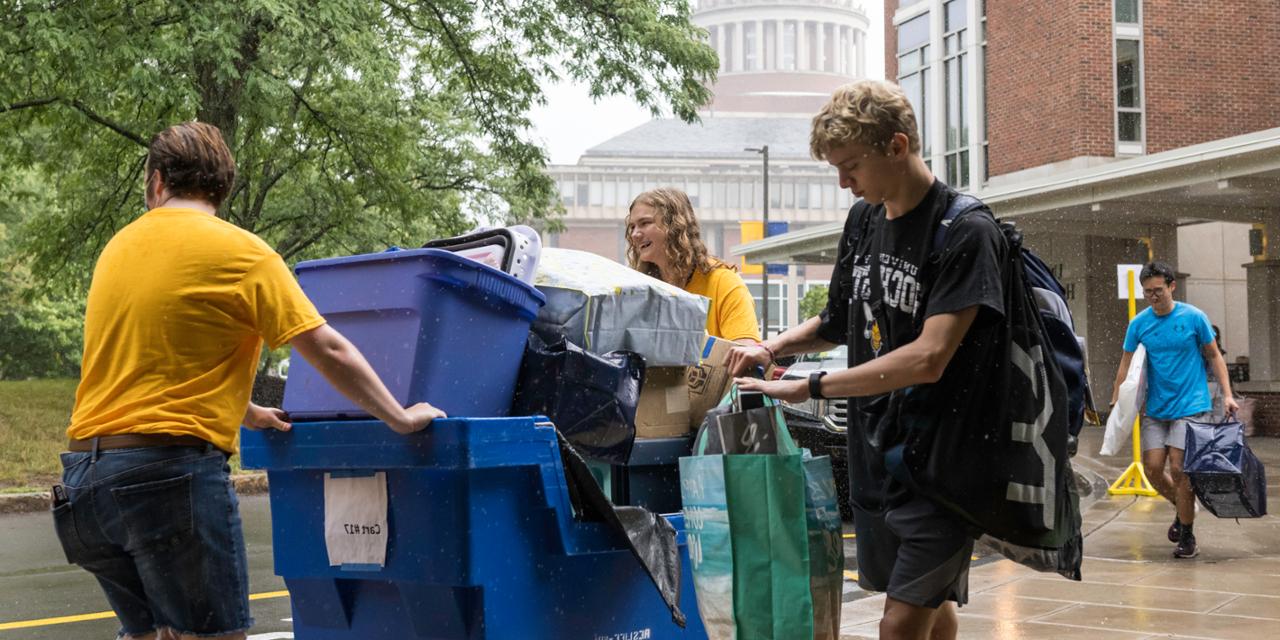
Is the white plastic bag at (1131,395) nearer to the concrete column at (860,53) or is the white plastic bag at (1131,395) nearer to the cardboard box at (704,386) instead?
the cardboard box at (704,386)

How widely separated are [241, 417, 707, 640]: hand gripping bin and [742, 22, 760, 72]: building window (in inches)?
7150

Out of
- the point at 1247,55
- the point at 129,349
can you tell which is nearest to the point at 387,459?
the point at 129,349

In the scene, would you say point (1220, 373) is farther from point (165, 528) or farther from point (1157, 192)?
point (1157, 192)

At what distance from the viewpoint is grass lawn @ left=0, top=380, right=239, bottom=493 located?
16.6 m

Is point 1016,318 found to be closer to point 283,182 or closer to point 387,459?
point 387,459

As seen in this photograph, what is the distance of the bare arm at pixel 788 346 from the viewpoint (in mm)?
4023

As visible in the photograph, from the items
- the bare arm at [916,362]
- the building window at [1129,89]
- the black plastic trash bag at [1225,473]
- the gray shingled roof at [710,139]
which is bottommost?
the black plastic trash bag at [1225,473]

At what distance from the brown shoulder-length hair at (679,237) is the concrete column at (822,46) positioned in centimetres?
18241

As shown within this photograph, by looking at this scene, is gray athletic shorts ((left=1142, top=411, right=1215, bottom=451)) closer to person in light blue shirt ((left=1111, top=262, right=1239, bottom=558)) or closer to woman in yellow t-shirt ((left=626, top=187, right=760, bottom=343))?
person in light blue shirt ((left=1111, top=262, right=1239, bottom=558))

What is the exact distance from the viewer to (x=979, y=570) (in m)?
8.58

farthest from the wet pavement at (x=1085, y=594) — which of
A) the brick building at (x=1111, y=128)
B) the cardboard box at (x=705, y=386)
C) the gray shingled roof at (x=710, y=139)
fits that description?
the gray shingled roof at (x=710, y=139)

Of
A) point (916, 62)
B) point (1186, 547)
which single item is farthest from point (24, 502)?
point (916, 62)

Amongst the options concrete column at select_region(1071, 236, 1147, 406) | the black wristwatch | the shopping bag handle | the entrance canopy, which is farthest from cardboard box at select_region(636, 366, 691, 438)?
concrete column at select_region(1071, 236, 1147, 406)

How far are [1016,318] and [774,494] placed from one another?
0.76m
